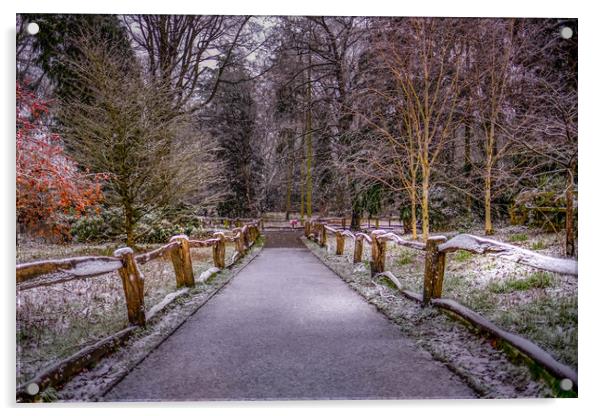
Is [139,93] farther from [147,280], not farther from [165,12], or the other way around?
[147,280]

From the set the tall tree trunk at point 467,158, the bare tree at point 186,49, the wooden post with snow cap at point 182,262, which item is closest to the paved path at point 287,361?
the wooden post with snow cap at point 182,262

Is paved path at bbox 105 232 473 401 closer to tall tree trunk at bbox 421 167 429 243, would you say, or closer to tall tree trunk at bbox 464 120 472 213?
tall tree trunk at bbox 421 167 429 243

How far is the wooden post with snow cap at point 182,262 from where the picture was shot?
5.44 m

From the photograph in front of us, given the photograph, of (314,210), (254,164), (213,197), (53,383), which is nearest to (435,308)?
(53,383)

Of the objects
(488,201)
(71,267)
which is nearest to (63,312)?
(71,267)

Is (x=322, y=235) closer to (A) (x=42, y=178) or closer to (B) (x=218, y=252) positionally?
(B) (x=218, y=252)

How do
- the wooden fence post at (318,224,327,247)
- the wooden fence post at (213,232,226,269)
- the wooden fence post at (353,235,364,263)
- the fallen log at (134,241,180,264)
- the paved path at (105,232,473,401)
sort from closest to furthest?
the paved path at (105,232,473,401) → the fallen log at (134,241,180,264) → the wooden fence post at (213,232,226,269) → the wooden fence post at (353,235,364,263) → the wooden fence post at (318,224,327,247)

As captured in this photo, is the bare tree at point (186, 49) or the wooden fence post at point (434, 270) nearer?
the wooden fence post at point (434, 270)

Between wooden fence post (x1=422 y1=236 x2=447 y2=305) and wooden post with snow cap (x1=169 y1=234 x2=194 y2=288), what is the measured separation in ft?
10.4

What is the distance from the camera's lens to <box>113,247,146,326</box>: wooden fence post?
394cm

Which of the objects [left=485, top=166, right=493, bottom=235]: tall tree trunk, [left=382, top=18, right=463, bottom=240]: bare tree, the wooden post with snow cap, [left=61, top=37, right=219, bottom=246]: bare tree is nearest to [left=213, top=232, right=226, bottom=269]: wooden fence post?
the wooden post with snow cap

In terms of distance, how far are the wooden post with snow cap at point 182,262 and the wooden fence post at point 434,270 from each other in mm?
3162

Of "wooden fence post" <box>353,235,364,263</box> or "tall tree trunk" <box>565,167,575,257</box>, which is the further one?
"wooden fence post" <box>353,235,364,263</box>

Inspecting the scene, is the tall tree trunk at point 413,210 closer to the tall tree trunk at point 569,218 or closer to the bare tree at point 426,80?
the bare tree at point 426,80
